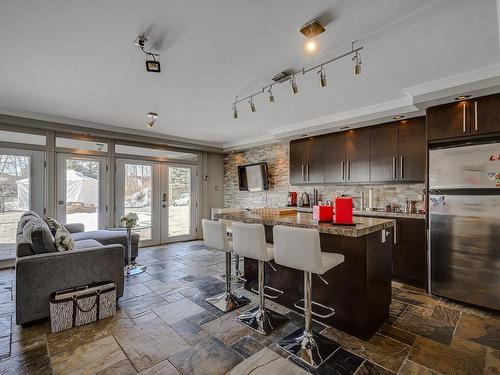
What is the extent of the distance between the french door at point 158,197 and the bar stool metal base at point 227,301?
321 cm

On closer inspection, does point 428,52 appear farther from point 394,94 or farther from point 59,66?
point 59,66

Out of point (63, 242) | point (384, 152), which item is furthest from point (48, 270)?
point (384, 152)

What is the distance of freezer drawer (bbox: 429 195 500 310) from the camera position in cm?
287

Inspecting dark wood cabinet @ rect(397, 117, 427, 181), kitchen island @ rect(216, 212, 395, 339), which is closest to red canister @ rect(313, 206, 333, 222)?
kitchen island @ rect(216, 212, 395, 339)

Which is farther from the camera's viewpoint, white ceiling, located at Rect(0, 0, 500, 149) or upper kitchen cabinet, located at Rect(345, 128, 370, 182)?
upper kitchen cabinet, located at Rect(345, 128, 370, 182)

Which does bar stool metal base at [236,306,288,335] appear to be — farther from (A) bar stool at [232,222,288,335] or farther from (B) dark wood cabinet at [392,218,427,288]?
(B) dark wood cabinet at [392,218,427,288]

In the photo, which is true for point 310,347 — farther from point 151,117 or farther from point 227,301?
point 151,117

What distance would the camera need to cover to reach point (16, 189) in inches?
177

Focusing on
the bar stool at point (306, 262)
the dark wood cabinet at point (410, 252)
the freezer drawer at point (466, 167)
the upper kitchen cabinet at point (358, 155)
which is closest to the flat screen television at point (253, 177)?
the upper kitchen cabinet at point (358, 155)

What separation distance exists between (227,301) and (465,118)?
359 centimetres

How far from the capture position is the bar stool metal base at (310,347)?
2059 mm

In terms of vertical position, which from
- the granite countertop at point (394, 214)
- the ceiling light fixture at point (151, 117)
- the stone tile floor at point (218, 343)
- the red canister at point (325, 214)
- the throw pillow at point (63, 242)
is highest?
the ceiling light fixture at point (151, 117)

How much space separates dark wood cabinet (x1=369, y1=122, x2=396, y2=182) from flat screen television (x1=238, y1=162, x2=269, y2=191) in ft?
8.55

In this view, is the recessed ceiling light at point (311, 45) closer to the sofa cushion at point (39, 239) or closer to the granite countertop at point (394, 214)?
the granite countertop at point (394, 214)
